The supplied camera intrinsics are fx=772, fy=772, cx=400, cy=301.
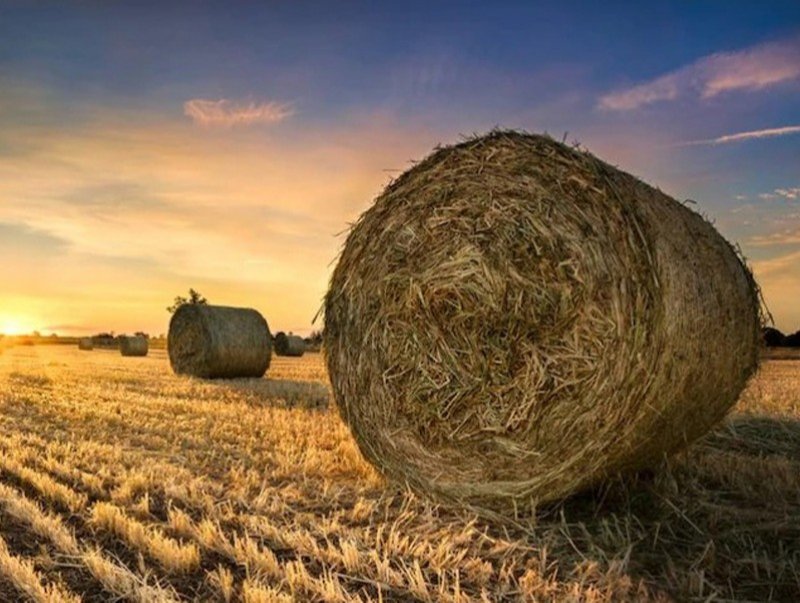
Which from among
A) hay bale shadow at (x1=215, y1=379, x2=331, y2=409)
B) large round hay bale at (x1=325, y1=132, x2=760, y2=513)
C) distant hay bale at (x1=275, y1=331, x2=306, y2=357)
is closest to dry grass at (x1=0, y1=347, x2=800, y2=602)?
large round hay bale at (x1=325, y1=132, x2=760, y2=513)

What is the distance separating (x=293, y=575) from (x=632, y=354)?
2.08 meters

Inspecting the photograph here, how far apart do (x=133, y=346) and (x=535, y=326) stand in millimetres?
27288

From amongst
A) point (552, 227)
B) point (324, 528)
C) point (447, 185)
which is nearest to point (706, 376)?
point (552, 227)

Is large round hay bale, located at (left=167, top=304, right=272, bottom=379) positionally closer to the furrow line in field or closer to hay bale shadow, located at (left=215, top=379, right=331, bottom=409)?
hay bale shadow, located at (left=215, top=379, right=331, bottom=409)

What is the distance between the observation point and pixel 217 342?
14.8 m

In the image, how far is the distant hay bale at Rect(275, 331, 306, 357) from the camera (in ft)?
96.9

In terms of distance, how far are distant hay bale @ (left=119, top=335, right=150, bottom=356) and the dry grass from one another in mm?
23594

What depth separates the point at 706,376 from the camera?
178 inches

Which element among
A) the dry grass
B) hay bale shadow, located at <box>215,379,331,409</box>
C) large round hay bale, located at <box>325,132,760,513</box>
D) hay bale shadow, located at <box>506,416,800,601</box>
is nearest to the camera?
the dry grass

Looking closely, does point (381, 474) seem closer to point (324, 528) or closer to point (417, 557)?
point (324, 528)

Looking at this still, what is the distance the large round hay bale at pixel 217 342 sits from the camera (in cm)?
1471

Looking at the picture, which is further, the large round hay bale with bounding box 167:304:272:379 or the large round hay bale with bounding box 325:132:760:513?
the large round hay bale with bounding box 167:304:272:379

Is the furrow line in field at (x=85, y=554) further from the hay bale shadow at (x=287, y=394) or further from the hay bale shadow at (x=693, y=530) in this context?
the hay bale shadow at (x=287, y=394)

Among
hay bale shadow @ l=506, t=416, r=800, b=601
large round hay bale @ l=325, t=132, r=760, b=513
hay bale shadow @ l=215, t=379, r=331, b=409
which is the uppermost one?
large round hay bale @ l=325, t=132, r=760, b=513
